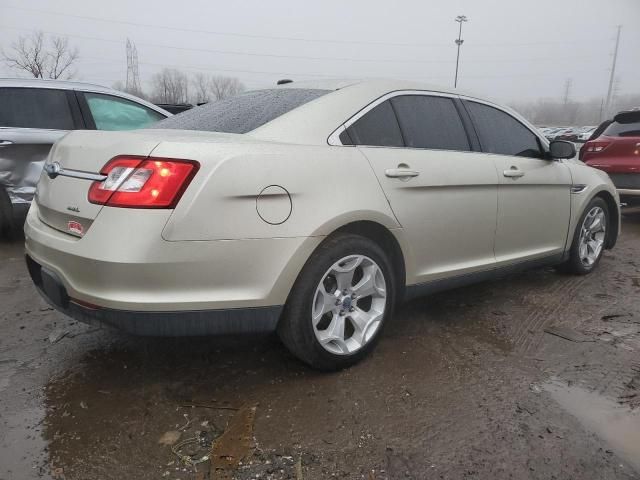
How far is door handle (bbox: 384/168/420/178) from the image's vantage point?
2643mm

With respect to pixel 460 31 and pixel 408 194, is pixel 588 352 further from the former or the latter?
pixel 460 31

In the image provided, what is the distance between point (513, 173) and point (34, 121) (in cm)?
423

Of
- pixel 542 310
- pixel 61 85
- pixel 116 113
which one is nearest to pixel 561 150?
pixel 542 310

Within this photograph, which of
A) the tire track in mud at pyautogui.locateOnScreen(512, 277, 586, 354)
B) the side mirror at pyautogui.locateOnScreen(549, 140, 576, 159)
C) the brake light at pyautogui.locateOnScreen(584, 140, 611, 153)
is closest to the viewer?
A: the tire track in mud at pyautogui.locateOnScreen(512, 277, 586, 354)

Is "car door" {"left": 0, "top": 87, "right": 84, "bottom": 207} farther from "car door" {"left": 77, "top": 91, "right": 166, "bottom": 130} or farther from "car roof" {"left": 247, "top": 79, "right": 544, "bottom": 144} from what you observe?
"car roof" {"left": 247, "top": 79, "right": 544, "bottom": 144}

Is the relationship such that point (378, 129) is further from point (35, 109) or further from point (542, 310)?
point (35, 109)

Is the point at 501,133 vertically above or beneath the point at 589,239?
above

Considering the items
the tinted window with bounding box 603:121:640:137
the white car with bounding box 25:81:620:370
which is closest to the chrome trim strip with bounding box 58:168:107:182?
the white car with bounding box 25:81:620:370

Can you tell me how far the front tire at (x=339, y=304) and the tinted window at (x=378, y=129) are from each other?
538mm

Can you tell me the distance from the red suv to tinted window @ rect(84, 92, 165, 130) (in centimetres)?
570

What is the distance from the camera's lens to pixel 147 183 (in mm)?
2018

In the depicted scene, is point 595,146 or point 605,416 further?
point 595,146

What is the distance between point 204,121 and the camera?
9.16ft

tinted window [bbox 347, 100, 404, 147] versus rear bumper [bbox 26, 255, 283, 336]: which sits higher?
tinted window [bbox 347, 100, 404, 147]
